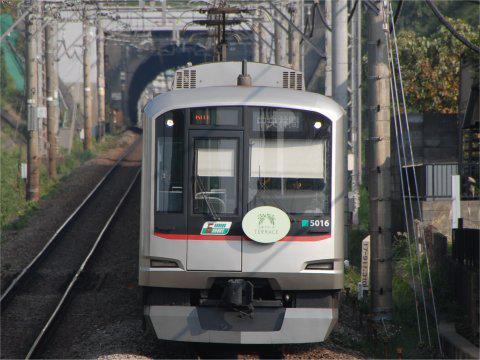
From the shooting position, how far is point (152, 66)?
55062 mm

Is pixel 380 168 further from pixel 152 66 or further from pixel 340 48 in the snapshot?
pixel 152 66

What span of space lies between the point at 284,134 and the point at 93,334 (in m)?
3.98

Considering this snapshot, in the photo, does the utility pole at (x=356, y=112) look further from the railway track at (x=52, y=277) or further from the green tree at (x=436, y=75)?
the green tree at (x=436, y=75)

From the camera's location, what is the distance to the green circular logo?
368 inches

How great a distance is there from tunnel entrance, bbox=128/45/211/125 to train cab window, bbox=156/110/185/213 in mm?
41208

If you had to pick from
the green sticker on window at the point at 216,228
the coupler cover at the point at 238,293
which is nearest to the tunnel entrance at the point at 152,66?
the green sticker on window at the point at 216,228

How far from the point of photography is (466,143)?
1866 centimetres

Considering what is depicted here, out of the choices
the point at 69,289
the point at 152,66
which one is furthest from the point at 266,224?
the point at 152,66

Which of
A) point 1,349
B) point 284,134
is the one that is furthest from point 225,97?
point 1,349

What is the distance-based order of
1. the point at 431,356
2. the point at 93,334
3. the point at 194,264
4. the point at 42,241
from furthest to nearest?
the point at 42,241
the point at 93,334
the point at 431,356
the point at 194,264

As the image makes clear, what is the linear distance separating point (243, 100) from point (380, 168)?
2.55 metres

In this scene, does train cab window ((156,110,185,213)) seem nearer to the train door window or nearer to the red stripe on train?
the train door window

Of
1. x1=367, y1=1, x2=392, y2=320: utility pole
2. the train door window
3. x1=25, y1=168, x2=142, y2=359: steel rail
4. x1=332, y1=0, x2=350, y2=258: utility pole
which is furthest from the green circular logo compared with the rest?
x1=332, y1=0, x2=350, y2=258: utility pole

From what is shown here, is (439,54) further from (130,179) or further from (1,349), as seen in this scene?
(1,349)
